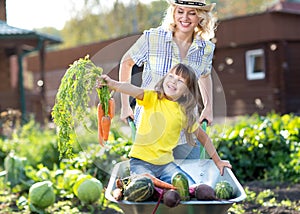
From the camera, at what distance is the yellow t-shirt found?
289 centimetres

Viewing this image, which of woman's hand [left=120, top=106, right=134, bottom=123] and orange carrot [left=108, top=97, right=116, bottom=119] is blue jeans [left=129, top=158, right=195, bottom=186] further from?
woman's hand [left=120, top=106, right=134, bottom=123]

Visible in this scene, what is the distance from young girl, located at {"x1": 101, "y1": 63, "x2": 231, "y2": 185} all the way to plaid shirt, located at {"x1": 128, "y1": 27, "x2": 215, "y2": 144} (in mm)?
483

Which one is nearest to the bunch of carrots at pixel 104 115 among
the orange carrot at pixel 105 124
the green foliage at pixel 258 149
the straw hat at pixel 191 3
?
the orange carrot at pixel 105 124

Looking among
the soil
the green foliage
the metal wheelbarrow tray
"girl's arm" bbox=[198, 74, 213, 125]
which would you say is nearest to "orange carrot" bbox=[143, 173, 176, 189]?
the metal wheelbarrow tray

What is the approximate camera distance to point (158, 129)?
2902 mm

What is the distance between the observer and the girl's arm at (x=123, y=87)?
109 inches

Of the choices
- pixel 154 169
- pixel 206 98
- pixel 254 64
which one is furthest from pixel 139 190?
pixel 254 64

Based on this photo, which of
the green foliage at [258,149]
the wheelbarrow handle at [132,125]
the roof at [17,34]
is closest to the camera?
Answer: the wheelbarrow handle at [132,125]

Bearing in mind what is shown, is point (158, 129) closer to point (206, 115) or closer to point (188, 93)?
point (188, 93)

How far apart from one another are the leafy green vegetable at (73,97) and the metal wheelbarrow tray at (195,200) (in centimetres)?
33

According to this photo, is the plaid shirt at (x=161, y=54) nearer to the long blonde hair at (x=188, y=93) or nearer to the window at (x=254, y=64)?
the long blonde hair at (x=188, y=93)

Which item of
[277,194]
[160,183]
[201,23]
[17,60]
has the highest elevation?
[201,23]

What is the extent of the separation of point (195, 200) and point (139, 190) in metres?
0.26

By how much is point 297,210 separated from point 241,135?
5.64ft
